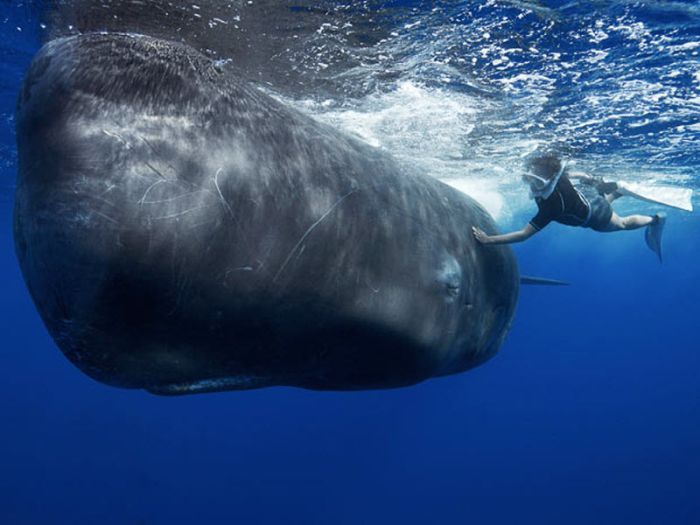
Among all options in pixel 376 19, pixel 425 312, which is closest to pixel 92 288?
pixel 425 312

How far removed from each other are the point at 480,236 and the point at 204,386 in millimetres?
3677

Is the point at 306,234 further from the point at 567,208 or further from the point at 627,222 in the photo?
the point at 627,222

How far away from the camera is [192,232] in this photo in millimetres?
2451

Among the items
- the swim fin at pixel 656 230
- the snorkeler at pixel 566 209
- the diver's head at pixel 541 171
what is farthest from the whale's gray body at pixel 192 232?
the swim fin at pixel 656 230

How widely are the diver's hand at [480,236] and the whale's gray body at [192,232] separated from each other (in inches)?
75.1

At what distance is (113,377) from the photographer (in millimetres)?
2629

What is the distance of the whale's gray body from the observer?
2299 millimetres

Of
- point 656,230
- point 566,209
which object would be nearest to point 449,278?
point 566,209

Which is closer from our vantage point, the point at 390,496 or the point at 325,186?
the point at 325,186

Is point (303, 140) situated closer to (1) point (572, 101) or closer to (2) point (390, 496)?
(1) point (572, 101)

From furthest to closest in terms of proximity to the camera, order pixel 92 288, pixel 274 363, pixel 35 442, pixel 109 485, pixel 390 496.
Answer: pixel 35 442, pixel 390 496, pixel 109 485, pixel 274 363, pixel 92 288

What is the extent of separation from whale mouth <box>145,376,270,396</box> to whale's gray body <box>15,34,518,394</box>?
0.05 feet

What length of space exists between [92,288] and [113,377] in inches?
24.3

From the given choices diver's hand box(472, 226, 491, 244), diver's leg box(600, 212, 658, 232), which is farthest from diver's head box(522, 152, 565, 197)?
diver's hand box(472, 226, 491, 244)
